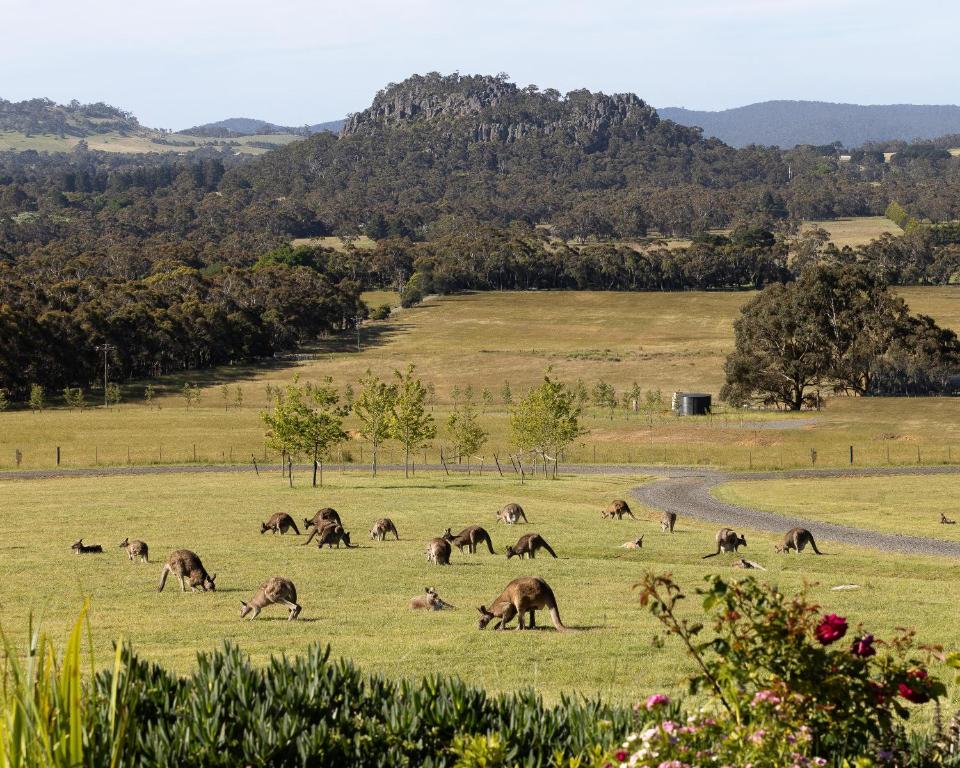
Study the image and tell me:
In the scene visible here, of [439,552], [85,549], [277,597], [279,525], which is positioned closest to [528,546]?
[439,552]

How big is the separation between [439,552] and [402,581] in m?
3.41

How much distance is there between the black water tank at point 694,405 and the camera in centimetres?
11219

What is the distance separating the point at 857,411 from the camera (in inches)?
4166

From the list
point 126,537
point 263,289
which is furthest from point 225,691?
point 263,289

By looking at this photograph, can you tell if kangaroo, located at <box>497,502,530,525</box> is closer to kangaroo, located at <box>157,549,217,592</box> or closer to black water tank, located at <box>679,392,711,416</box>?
kangaroo, located at <box>157,549,217,592</box>

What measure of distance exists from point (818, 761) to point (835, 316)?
115m

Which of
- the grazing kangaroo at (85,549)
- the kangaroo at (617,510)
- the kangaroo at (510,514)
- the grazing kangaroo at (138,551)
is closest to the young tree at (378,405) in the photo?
the kangaroo at (617,510)

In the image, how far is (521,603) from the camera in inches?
895

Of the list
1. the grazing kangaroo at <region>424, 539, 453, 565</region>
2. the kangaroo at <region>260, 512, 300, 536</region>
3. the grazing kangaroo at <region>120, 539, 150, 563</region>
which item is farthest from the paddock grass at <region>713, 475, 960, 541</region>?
the grazing kangaroo at <region>120, 539, 150, 563</region>

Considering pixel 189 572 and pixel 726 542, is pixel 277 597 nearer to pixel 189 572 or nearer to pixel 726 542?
pixel 189 572

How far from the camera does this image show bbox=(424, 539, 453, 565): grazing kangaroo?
3398cm

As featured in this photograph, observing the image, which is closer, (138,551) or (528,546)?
(138,551)

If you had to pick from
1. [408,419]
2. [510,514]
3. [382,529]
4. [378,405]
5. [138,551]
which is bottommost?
[408,419]

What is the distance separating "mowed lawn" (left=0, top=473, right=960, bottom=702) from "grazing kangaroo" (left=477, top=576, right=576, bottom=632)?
0.41 metres
